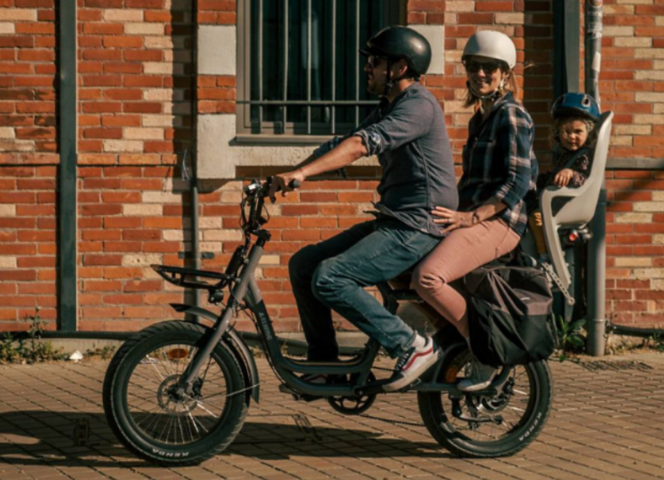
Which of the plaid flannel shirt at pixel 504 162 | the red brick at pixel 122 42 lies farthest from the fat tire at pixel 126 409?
the red brick at pixel 122 42

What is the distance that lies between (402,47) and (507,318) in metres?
1.32

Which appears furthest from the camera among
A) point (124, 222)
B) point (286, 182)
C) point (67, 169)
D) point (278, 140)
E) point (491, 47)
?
point (278, 140)

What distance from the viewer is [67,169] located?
28.3 feet

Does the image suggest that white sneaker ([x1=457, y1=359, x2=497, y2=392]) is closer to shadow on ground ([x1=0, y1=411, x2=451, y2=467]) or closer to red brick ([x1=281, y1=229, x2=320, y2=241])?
shadow on ground ([x1=0, y1=411, x2=451, y2=467])

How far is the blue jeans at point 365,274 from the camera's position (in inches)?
214

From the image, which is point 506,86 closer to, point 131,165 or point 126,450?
point 126,450

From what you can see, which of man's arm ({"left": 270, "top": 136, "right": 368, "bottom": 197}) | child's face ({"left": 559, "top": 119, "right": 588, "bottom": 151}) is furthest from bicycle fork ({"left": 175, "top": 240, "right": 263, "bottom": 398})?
child's face ({"left": 559, "top": 119, "right": 588, "bottom": 151})

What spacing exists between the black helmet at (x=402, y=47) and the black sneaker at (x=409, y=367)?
129 centimetres

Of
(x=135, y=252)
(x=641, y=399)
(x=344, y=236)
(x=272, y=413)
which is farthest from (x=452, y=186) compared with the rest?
(x=135, y=252)

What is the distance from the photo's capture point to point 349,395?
556 cm

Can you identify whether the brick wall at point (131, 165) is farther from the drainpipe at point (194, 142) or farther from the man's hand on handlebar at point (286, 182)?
the man's hand on handlebar at point (286, 182)

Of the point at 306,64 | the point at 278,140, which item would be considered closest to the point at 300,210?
the point at 278,140

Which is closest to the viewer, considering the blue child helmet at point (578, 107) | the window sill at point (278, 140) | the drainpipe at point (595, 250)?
the blue child helmet at point (578, 107)

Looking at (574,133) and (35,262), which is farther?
(35,262)
